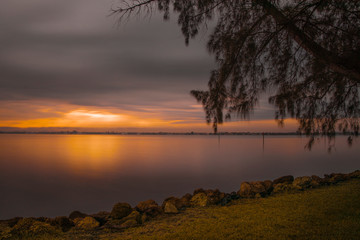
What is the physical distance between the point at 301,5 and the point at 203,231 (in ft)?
13.8

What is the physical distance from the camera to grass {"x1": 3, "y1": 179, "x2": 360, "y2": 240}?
3646mm

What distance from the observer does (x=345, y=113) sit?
249 inches

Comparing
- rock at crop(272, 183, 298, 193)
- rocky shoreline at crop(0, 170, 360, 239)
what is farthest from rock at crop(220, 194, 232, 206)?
rock at crop(272, 183, 298, 193)

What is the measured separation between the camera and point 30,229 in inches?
160

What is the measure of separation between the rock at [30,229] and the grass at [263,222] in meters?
0.31

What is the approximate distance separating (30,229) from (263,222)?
3911 mm

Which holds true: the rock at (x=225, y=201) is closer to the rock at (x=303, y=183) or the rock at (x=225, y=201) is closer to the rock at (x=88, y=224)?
the rock at (x=303, y=183)

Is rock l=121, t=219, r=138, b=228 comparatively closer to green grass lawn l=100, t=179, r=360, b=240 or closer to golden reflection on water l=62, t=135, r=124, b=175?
green grass lawn l=100, t=179, r=360, b=240

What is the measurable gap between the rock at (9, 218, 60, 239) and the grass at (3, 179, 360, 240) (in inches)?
12.3

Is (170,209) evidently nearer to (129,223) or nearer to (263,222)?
(129,223)

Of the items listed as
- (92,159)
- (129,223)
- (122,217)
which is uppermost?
(129,223)

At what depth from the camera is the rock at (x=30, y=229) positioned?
13.1 ft

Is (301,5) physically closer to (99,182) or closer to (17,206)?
(17,206)

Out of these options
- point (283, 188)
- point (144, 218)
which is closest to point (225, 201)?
point (144, 218)
